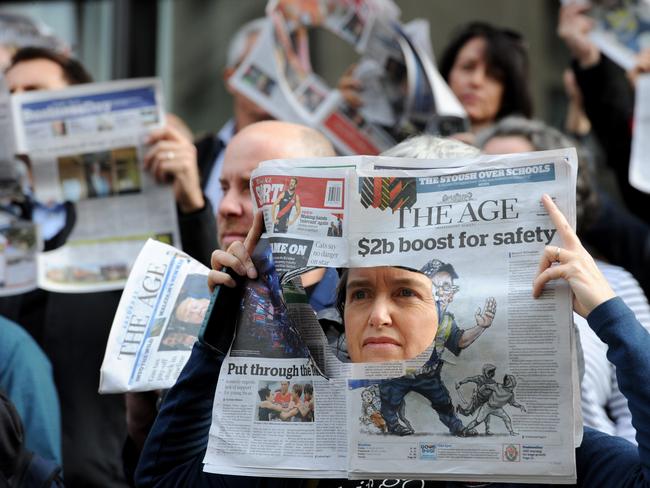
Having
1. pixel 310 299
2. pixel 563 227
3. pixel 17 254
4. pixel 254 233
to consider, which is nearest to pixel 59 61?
pixel 17 254

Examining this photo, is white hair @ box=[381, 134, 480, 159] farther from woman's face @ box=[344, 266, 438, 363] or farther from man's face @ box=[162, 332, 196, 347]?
man's face @ box=[162, 332, 196, 347]

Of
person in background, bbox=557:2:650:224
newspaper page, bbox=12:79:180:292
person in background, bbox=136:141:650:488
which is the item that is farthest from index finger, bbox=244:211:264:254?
person in background, bbox=557:2:650:224

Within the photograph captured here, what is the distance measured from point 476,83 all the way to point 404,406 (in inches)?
83.2

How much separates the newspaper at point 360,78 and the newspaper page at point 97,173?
0.52 meters

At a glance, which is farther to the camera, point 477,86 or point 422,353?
point 477,86

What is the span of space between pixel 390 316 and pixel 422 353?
3.9 inches

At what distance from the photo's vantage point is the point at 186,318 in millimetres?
2293

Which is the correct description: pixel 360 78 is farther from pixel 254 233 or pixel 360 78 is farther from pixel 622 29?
pixel 254 233

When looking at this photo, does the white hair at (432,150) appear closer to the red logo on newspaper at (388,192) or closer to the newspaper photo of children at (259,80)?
the red logo on newspaper at (388,192)

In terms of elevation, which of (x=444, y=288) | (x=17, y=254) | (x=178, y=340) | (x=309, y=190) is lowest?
(x=17, y=254)

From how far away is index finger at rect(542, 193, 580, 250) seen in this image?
1769mm

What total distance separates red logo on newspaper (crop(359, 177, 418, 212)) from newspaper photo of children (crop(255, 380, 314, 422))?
13.2 inches

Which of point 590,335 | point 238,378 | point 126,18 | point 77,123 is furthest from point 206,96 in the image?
point 238,378

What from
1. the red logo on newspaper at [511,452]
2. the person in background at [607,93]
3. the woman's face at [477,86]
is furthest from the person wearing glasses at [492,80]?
the red logo on newspaper at [511,452]
